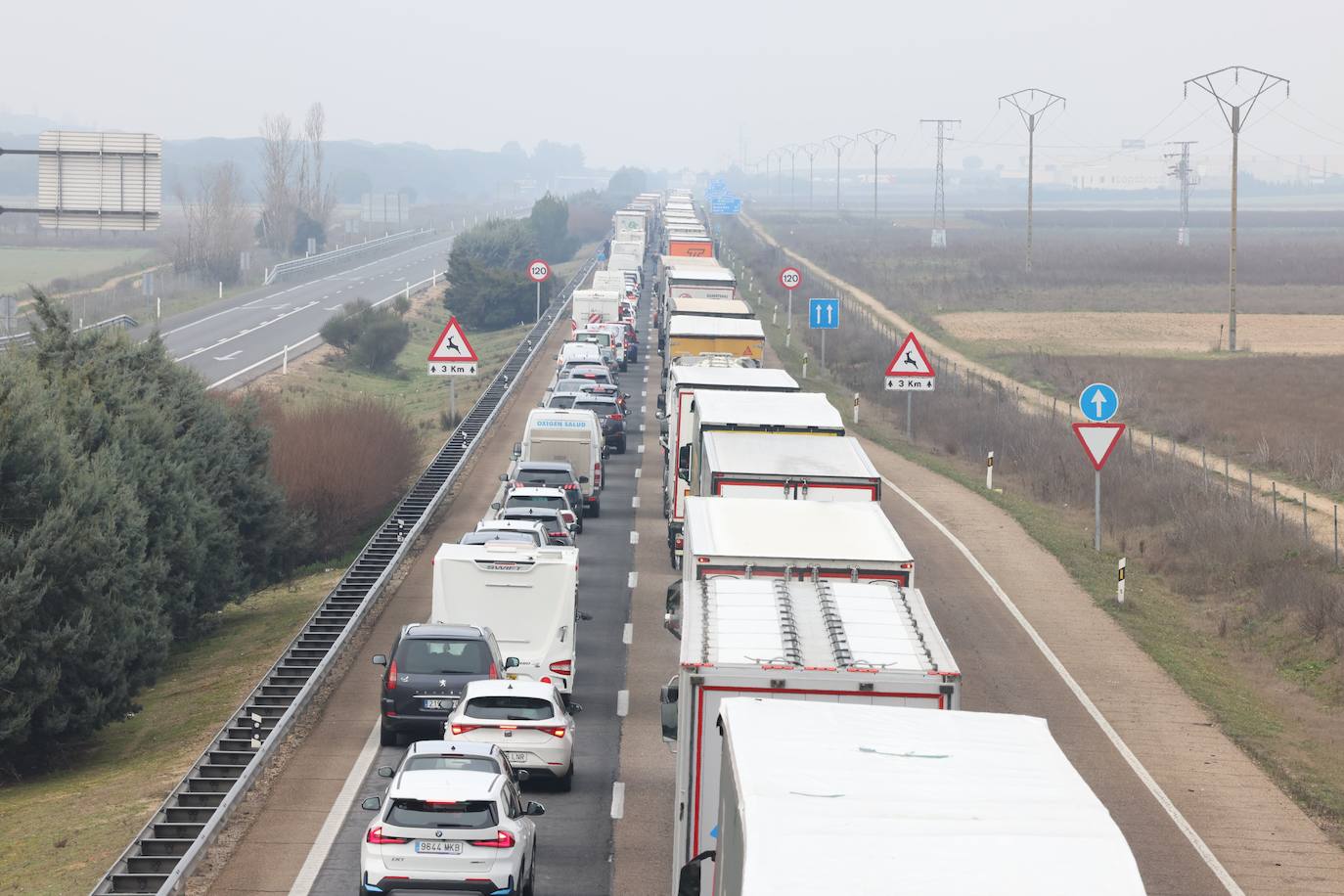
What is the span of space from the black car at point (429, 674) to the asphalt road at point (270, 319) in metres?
33.2

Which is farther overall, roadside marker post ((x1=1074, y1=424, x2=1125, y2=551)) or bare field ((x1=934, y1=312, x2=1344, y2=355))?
bare field ((x1=934, y1=312, x2=1344, y2=355))

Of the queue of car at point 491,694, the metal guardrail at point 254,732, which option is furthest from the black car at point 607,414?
the queue of car at point 491,694

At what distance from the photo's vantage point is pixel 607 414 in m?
46.2

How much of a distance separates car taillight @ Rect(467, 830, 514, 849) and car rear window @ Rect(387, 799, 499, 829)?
4.8 inches

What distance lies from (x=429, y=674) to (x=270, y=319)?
7296 cm

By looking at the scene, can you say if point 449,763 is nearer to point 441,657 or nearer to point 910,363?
point 441,657

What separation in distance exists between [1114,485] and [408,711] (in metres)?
24.0

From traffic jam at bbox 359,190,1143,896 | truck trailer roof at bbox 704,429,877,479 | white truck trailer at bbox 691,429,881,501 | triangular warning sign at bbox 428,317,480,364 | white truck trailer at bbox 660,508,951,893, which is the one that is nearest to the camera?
traffic jam at bbox 359,190,1143,896

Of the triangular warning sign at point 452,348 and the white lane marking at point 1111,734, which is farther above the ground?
the triangular warning sign at point 452,348

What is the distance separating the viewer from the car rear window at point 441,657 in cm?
2038

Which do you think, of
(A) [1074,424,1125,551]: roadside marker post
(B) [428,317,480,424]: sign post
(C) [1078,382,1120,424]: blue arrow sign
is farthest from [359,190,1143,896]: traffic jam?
(B) [428,317,480,424]: sign post

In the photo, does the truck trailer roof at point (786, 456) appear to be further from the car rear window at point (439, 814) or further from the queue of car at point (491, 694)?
the car rear window at point (439, 814)

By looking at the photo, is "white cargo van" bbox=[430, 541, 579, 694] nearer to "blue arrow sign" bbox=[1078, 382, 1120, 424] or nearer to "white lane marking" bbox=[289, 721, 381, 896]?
"white lane marking" bbox=[289, 721, 381, 896]

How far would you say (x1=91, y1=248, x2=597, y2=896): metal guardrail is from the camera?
50.7ft
